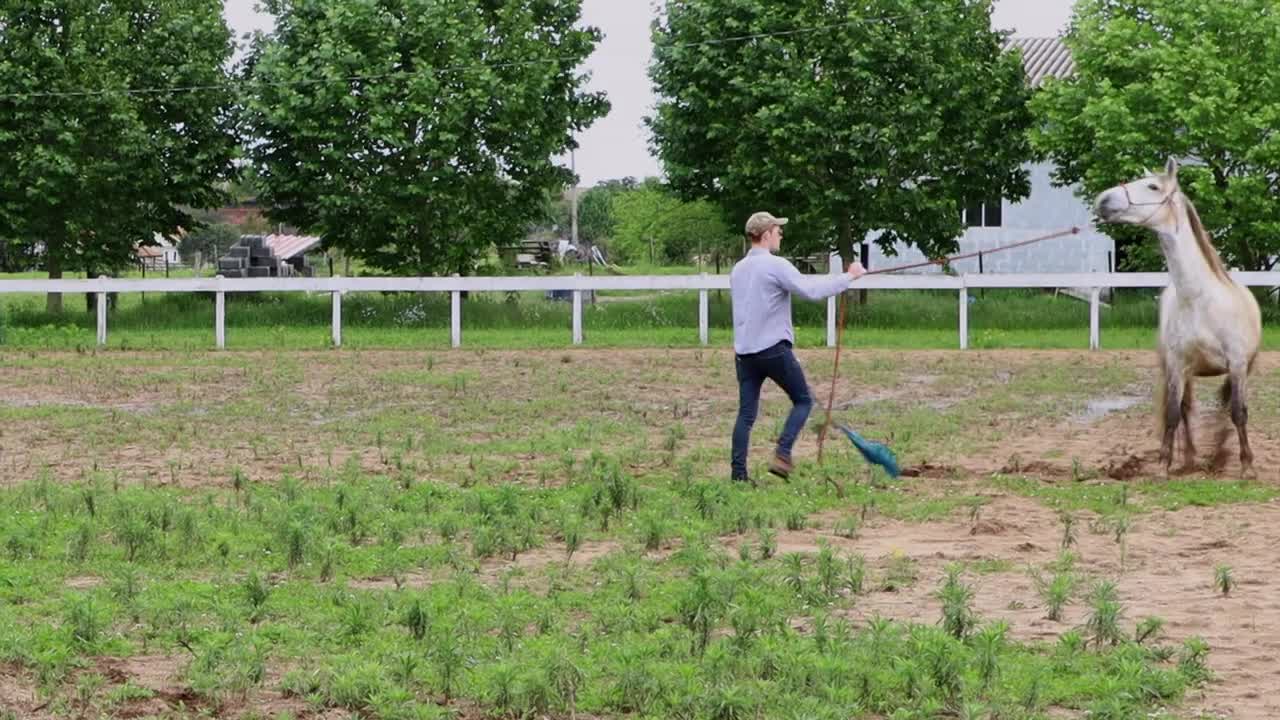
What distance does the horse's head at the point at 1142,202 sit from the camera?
1251 cm

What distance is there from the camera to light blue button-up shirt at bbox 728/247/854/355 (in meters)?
11.8

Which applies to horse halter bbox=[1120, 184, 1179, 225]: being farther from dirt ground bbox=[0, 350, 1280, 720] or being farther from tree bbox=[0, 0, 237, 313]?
tree bbox=[0, 0, 237, 313]

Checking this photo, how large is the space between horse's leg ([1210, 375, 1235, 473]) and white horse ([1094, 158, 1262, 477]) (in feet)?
0.04

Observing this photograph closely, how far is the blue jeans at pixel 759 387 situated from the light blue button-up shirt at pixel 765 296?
8 centimetres

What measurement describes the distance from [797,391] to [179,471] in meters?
4.10

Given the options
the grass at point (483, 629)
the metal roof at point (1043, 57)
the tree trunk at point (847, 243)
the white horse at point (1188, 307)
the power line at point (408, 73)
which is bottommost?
the grass at point (483, 629)

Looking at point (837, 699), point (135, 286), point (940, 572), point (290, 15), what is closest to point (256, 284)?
point (135, 286)

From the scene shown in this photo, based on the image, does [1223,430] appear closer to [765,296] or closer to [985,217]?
[765,296]

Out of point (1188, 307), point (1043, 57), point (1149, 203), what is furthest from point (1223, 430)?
point (1043, 57)

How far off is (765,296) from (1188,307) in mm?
2978

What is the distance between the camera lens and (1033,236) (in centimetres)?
4297

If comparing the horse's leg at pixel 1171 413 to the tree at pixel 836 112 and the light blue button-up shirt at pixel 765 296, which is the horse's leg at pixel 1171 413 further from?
the tree at pixel 836 112

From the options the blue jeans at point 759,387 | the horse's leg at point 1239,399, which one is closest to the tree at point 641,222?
the horse's leg at point 1239,399

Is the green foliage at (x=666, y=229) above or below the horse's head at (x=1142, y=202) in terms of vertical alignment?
above
